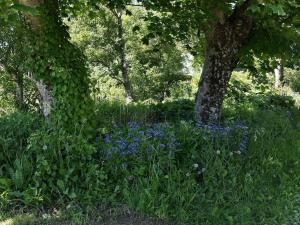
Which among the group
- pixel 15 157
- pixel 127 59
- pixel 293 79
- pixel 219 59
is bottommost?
pixel 293 79

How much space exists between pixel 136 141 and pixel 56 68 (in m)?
1.40

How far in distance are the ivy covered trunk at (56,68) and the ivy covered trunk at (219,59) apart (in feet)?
8.48

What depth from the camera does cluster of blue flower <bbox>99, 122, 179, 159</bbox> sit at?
4.96m

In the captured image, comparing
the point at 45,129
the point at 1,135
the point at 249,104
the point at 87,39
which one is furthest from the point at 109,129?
the point at 87,39

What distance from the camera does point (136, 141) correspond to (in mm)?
5148

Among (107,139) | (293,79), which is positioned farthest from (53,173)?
(293,79)

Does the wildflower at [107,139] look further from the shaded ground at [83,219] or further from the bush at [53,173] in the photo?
the shaded ground at [83,219]

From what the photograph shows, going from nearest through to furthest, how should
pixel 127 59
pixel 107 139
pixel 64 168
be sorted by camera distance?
pixel 64 168 < pixel 107 139 < pixel 127 59

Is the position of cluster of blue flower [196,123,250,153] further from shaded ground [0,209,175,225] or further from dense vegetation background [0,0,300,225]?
shaded ground [0,209,175,225]

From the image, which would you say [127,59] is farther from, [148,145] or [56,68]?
[148,145]

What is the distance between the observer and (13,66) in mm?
12500

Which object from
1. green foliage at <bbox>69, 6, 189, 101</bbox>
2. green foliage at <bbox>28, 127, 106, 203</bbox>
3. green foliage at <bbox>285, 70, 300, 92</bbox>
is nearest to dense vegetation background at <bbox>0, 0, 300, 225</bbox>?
green foliage at <bbox>28, 127, 106, 203</bbox>

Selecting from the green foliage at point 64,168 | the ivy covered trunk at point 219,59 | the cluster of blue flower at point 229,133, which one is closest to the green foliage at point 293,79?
the ivy covered trunk at point 219,59

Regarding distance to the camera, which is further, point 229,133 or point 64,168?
point 229,133
